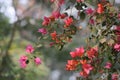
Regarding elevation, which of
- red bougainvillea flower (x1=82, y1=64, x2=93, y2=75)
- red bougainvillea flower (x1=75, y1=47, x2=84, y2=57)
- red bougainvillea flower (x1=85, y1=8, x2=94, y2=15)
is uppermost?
red bougainvillea flower (x1=85, y1=8, x2=94, y2=15)

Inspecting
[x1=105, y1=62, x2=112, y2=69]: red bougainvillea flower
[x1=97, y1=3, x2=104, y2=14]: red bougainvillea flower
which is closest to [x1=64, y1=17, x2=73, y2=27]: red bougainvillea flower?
[x1=97, y1=3, x2=104, y2=14]: red bougainvillea flower

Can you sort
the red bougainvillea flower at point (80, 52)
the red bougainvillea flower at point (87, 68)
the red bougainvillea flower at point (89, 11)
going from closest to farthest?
the red bougainvillea flower at point (87, 68), the red bougainvillea flower at point (80, 52), the red bougainvillea flower at point (89, 11)

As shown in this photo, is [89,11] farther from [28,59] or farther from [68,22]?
[28,59]

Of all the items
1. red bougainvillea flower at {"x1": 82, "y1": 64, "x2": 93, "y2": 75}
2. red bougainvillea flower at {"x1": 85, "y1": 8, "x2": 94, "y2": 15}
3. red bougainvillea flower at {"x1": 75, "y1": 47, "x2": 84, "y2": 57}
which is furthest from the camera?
red bougainvillea flower at {"x1": 85, "y1": 8, "x2": 94, "y2": 15}

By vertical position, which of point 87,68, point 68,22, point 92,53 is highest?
point 68,22

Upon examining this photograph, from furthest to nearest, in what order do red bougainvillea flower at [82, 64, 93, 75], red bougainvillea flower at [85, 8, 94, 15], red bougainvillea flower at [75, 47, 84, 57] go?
red bougainvillea flower at [85, 8, 94, 15]
red bougainvillea flower at [75, 47, 84, 57]
red bougainvillea flower at [82, 64, 93, 75]

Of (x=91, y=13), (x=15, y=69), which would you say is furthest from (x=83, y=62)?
(x=15, y=69)

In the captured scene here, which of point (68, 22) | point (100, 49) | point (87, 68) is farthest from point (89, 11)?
point (87, 68)

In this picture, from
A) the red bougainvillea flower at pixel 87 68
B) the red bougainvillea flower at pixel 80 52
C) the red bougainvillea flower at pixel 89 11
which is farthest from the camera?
the red bougainvillea flower at pixel 89 11

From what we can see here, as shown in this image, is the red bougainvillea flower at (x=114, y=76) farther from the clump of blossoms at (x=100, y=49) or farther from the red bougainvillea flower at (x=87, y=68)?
the red bougainvillea flower at (x=87, y=68)

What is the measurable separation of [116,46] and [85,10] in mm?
443

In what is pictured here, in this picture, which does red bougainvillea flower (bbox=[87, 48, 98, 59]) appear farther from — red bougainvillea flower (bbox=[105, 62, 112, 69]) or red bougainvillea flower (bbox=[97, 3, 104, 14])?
red bougainvillea flower (bbox=[97, 3, 104, 14])

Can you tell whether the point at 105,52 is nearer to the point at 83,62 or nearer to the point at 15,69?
the point at 83,62

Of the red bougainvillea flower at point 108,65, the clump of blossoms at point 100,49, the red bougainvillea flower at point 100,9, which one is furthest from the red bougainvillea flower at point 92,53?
the red bougainvillea flower at point 100,9
